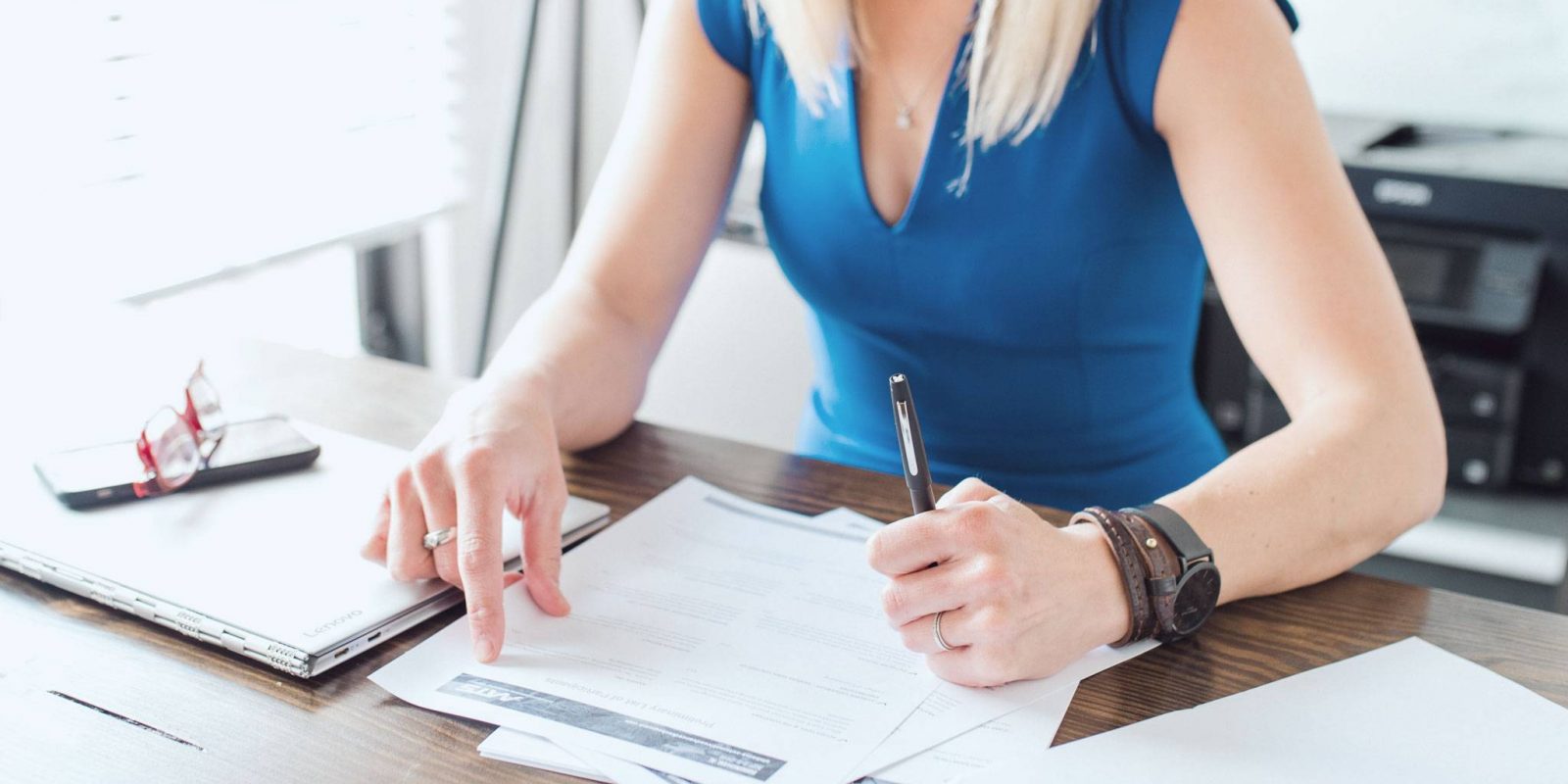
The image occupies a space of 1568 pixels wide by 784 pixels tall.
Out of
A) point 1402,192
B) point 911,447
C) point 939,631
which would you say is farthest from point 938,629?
point 1402,192

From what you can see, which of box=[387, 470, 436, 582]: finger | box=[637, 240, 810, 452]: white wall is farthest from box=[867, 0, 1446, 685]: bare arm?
box=[637, 240, 810, 452]: white wall

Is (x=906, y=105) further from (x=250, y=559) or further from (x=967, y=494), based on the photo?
(x=250, y=559)

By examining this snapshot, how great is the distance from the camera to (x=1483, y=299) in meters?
1.88

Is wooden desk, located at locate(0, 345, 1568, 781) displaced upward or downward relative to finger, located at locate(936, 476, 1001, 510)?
downward

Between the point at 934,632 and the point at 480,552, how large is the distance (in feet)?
0.93

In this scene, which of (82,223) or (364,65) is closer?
(82,223)

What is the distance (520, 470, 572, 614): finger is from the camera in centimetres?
83

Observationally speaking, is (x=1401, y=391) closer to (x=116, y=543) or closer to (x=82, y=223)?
(x=116, y=543)

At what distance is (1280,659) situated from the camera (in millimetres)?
788

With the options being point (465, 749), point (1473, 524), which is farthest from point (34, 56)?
point (1473, 524)

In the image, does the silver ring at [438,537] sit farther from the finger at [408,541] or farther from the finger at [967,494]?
the finger at [967,494]

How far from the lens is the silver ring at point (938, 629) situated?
0.75m

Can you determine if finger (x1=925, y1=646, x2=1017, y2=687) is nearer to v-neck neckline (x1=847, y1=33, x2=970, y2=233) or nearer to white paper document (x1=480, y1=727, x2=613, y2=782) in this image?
white paper document (x1=480, y1=727, x2=613, y2=782)

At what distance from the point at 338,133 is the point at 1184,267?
144 cm
